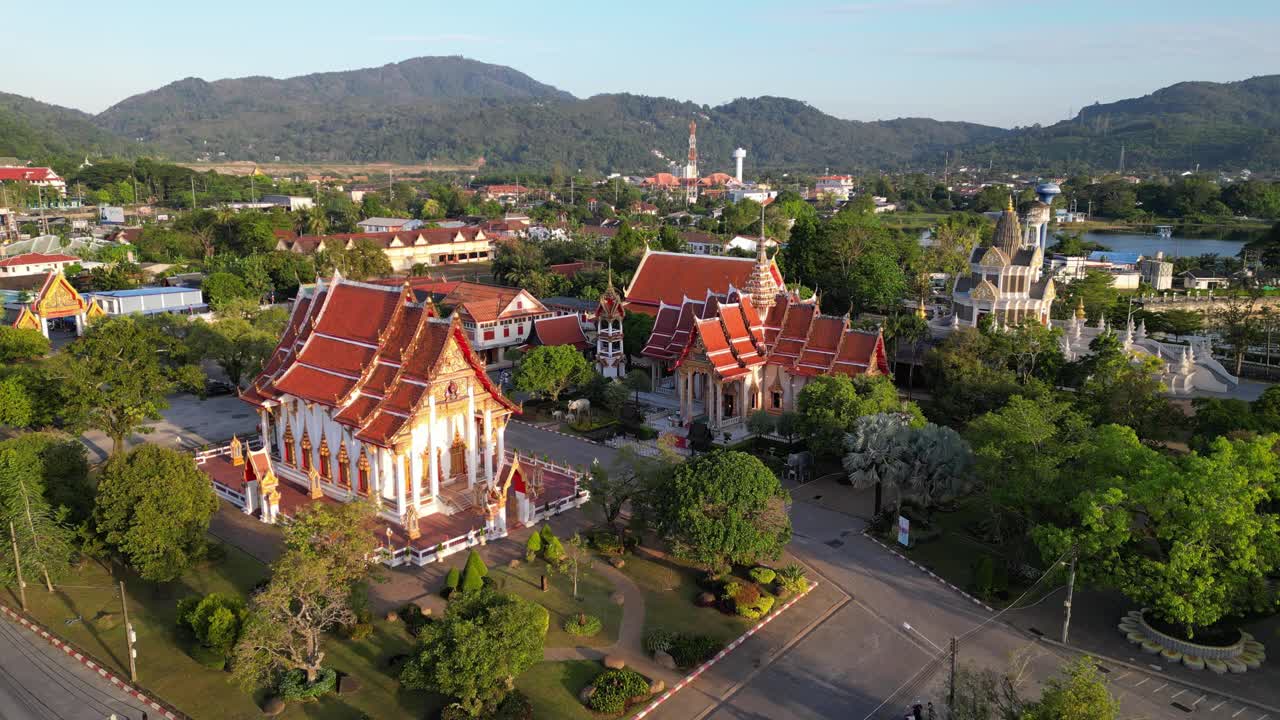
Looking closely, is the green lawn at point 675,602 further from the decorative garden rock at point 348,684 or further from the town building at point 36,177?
the town building at point 36,177

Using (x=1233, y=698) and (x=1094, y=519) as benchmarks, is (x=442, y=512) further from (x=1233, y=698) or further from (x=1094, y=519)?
(x=1233, y=698)

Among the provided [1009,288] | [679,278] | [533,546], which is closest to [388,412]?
[533,546]

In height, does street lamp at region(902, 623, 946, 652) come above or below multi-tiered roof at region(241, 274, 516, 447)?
below

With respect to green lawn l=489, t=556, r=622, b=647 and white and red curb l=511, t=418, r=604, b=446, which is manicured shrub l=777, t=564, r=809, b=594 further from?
white and red curb l=511, t=418, r=604, b=446

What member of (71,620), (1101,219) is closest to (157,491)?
(71,620)

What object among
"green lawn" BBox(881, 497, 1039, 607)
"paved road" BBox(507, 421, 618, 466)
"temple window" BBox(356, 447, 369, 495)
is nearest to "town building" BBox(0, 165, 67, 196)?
"paved road" BBox(507, 421, 618, 466)

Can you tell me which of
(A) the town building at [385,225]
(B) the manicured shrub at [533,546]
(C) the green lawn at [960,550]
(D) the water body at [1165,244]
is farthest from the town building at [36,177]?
(D) the water body at [1165,244]
